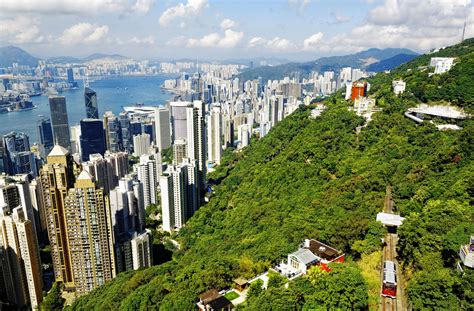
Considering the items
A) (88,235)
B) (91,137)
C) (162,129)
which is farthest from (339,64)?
(88,235)

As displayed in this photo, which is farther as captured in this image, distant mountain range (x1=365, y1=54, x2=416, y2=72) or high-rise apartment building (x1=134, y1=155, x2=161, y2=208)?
distant mountain range (x1=365, y1=54, x2=416, y2=72)

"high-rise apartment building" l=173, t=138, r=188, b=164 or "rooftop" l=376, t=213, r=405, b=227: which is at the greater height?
"rooftop" l=376, t=213, r=405, b=227

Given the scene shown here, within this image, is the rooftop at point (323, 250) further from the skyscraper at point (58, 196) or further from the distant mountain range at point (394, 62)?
the distant mountain range at point (394, 62)

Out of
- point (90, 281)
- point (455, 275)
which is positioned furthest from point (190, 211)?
point (455, 275)

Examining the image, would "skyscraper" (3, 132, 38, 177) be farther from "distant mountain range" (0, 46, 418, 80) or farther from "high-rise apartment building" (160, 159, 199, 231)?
"distant mountain range" (0, 46, 418, 80)

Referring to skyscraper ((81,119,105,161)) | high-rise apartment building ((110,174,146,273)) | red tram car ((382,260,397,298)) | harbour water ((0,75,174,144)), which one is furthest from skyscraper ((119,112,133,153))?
red tram car ((382,260,397,298))

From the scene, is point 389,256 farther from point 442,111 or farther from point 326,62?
point 326,62
